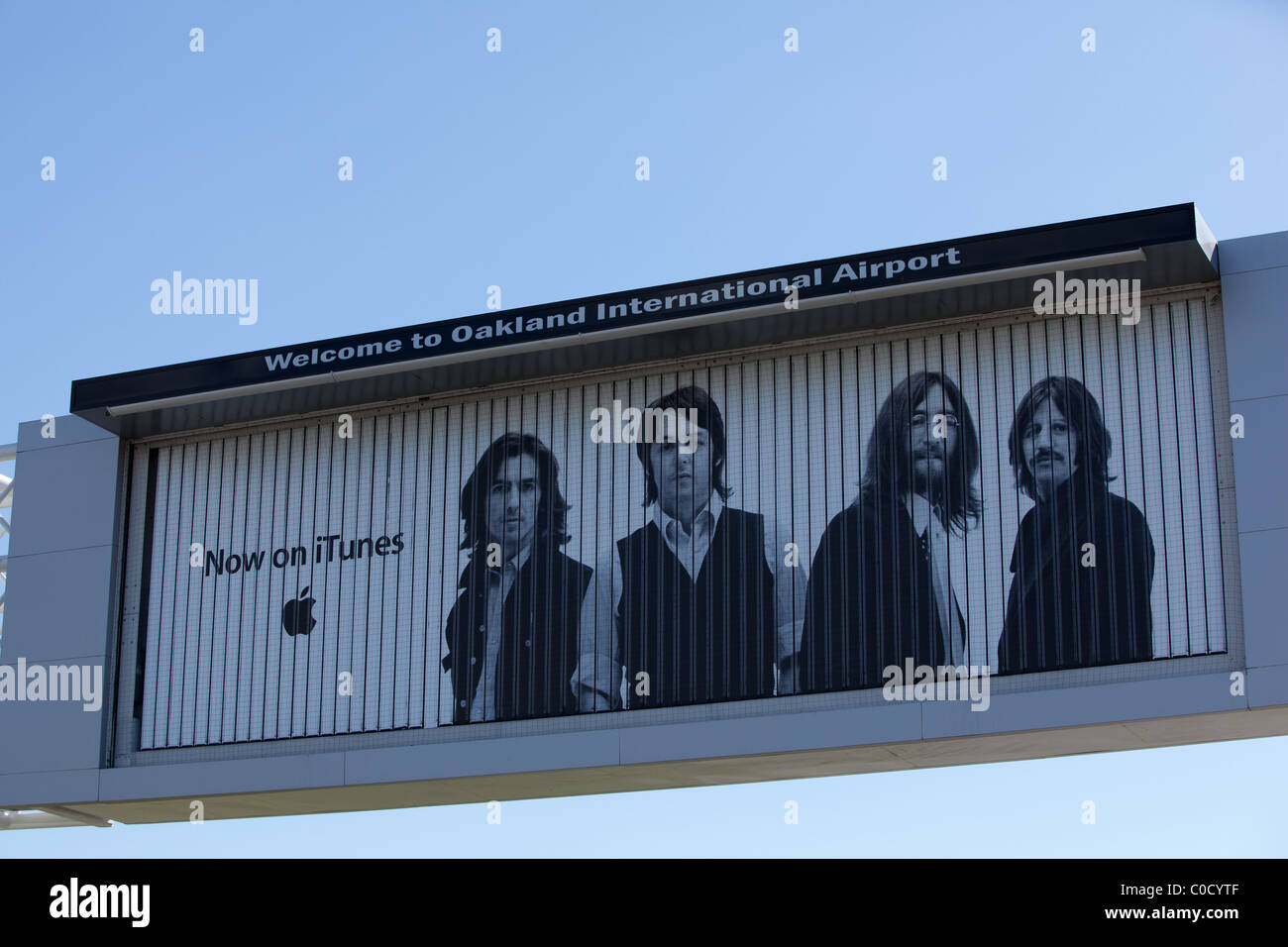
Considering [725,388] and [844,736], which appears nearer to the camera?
[844,736]

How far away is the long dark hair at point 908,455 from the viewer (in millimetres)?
22562

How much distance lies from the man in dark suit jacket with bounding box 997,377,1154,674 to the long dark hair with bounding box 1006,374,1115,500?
0.01 m

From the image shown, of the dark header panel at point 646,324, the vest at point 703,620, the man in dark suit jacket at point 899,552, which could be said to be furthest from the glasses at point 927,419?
the vest at point 703,620

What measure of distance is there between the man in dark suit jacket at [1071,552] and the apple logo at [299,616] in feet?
30.5

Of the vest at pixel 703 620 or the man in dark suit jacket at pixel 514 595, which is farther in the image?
the man in dark suit jacket at pixel 514 595

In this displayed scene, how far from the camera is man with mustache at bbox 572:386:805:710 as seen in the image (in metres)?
23.1

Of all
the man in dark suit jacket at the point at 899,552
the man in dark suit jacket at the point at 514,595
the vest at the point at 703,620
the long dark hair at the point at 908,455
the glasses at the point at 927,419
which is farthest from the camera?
the man in dark suit jacket at the point at 514,595

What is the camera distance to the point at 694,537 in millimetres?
23734

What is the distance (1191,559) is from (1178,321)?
2899mm

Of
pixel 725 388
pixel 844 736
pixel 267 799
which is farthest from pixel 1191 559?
pixel 267 799

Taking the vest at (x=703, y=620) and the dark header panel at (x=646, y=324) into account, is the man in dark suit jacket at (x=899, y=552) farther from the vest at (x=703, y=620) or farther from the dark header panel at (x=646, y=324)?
the dark header panel at (x=646, y=324)

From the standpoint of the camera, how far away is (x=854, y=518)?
75.3ft
